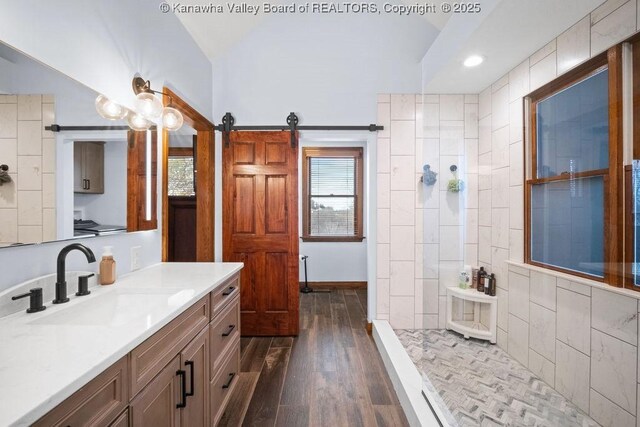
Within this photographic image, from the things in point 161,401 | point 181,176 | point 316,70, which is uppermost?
point 316,70

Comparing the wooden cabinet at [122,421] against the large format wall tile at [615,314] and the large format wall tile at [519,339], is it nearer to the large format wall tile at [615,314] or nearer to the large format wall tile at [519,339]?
the large format wall tile at [615,314]

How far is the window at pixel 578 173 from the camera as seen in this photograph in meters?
1.48

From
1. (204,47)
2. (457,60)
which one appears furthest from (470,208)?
(204,47)

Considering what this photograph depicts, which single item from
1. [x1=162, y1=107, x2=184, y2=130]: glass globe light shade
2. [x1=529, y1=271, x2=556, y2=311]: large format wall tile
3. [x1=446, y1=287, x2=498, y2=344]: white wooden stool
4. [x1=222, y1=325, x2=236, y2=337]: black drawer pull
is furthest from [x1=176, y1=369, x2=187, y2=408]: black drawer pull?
[x1=446, y1=287, x2=498, y2=344]: white wooden stool

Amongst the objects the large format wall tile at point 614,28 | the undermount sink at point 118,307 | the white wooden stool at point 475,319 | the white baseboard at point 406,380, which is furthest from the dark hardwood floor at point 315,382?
the large format wall tile at point 614,28

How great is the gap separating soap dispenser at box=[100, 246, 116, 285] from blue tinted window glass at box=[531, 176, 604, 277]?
2.64m

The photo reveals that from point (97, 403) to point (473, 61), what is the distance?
2865 mm

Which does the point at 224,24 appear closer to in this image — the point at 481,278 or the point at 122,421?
the point at 122,421

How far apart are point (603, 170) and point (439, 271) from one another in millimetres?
1529

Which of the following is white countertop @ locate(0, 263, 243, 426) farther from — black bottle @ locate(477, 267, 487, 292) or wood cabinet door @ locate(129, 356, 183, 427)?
black bottle @ locate(477, 267, 487, 292)

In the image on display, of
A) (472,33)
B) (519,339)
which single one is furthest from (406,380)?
(472,33)

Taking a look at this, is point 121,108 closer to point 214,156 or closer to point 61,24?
point 61,24

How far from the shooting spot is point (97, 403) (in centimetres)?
74

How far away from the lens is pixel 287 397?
1.94 m
